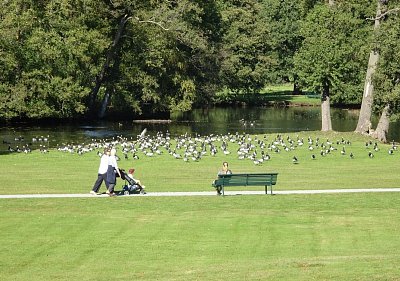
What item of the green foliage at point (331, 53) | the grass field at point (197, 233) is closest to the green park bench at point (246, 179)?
the grass field at point (197, 233)

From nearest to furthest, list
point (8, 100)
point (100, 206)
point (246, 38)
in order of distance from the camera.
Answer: point (100, 206) < point (8, 100) < point (246, 38)

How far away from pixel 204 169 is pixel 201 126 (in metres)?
40.2

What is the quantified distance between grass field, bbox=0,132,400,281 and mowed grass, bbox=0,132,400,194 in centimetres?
13

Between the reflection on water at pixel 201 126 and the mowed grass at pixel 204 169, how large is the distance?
12426mm

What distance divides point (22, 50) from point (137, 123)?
15.3 meters

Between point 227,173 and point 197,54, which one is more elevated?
point 197,54

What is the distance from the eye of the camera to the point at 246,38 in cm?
10981

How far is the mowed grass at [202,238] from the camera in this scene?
1848 cm

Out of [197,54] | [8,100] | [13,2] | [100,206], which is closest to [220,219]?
[100,206]

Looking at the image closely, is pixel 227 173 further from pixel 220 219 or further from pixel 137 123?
pixel 137 123

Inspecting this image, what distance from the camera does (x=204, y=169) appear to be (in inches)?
1572

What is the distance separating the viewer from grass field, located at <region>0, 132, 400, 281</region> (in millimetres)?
18578

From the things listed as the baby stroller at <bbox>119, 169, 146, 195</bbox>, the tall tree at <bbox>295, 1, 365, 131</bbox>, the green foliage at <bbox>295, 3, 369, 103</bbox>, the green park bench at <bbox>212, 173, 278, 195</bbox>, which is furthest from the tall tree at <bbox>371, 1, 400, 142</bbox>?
the baby stroller at <bbox>119, 169, 146, 195</bbox>

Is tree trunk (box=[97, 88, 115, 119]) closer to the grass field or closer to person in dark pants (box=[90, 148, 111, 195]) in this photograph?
the grass field
